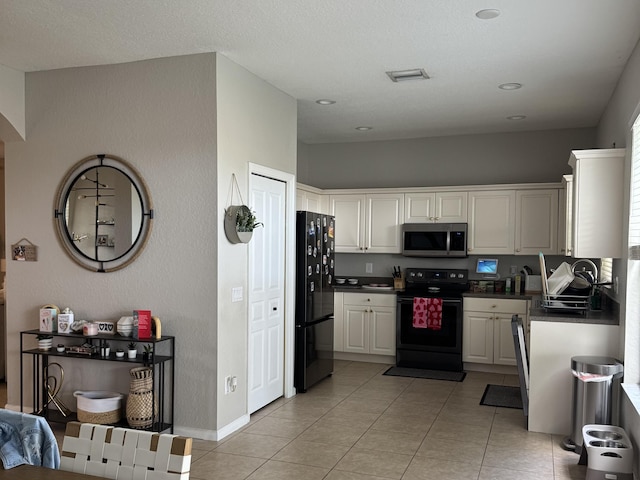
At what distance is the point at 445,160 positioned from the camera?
7332mm

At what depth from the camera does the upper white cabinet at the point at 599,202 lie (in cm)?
429

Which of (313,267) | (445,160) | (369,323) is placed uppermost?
(445,160)

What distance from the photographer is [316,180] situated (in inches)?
314

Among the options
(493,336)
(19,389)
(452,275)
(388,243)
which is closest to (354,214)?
(388,243)

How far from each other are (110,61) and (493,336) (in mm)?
4746

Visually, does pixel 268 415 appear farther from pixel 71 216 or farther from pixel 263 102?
pixel 263 102

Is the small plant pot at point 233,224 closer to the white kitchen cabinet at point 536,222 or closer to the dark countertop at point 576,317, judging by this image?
the dark countertop at point 576,317

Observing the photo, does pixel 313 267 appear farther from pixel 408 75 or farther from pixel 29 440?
pixel 29 440

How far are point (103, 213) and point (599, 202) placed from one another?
3.75m

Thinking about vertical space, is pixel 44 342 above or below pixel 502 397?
above

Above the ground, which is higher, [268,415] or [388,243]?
[388,243]

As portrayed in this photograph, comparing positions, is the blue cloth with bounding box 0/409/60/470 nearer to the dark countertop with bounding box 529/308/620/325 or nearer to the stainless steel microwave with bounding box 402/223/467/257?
the dark countertop with bounding box 529/308/620/325

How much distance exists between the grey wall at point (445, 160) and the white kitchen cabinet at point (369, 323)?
5.21 feet

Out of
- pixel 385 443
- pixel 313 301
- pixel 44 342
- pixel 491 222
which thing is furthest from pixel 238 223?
pixel 491 222
